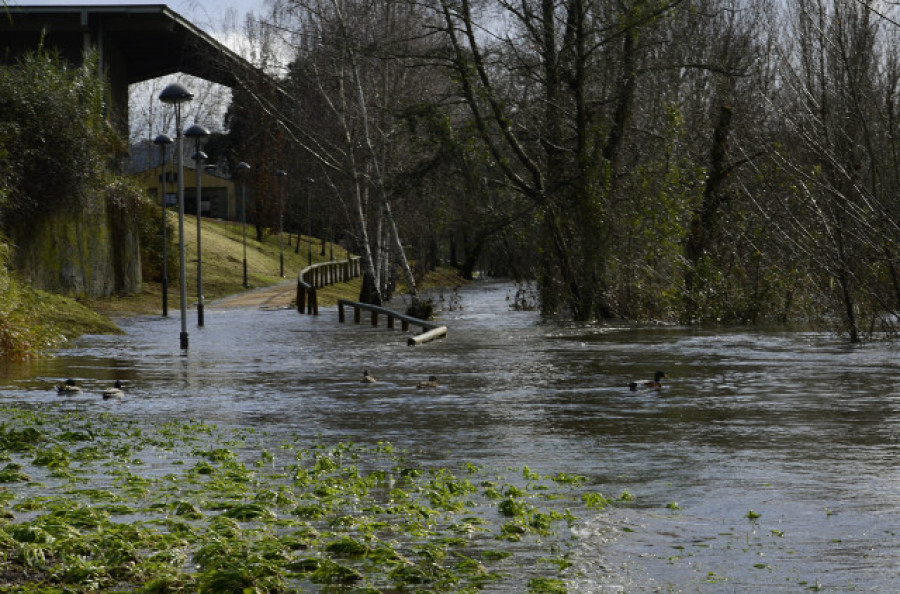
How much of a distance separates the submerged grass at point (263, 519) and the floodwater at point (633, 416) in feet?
1.72

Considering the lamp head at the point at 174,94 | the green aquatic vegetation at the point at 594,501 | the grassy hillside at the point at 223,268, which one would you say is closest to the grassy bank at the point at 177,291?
the grassy hillside at the point at 223,268

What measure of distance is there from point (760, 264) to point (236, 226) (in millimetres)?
59744

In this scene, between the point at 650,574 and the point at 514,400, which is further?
the point at 514,400

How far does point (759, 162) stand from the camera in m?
32.6

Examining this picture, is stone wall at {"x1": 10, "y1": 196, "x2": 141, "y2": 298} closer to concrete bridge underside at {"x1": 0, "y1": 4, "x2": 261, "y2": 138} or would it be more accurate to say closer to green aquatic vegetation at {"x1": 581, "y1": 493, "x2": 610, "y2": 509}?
concrete bridge underside at {"x1": 0, "y1": 4, "x2": 261, "y2": 138}

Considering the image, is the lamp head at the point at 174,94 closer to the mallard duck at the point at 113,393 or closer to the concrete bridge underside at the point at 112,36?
the mallard duck at the point at 113,393

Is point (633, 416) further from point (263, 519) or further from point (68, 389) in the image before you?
point (68, 389)

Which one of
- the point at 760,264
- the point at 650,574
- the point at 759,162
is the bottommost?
the point at 650,574

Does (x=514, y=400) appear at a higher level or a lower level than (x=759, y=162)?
lower

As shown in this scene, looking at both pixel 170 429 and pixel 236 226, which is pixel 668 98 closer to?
pixel 170 429

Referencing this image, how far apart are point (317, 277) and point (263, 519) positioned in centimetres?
4732

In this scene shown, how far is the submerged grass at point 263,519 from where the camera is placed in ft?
23.1

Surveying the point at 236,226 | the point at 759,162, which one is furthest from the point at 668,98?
the point at 236,226

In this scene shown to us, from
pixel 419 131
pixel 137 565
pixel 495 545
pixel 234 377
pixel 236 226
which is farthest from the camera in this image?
pixel 236 226
